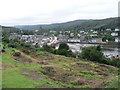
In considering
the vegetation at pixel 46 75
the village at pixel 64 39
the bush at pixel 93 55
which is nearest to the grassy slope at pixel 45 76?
the vegetation at pixel 46 75

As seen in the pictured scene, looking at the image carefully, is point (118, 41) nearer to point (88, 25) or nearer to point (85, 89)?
point (85, 89)

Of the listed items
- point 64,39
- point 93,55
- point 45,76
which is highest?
point 64,39

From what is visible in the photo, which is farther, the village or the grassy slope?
the village

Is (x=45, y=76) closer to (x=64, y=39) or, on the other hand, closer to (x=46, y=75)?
(x=46, y=75)

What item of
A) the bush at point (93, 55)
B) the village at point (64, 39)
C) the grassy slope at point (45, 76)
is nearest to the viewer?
the grassy slope at point (45, 76)

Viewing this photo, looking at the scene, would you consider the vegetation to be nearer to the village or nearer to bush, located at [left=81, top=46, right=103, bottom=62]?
bush, located at [left=81, top=46, right=103, bottom=62]

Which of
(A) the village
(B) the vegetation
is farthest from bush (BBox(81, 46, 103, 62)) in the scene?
(A) the village

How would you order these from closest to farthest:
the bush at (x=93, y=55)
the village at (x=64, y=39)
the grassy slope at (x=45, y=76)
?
the grassy slope at (x=45, y=76), the bush at (x=93, y=55), the village at (x=64, y=39)

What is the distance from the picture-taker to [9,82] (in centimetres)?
1277

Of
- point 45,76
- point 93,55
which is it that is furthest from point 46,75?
point 93,55

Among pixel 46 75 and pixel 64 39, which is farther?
pixel 64 39

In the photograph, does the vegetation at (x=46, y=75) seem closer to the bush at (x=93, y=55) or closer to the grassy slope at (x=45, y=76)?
the grassy slope at (x=45, y=76)

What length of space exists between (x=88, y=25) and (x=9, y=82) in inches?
6551

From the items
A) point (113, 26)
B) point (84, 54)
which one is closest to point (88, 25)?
point (113, 26)
